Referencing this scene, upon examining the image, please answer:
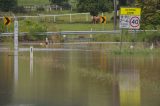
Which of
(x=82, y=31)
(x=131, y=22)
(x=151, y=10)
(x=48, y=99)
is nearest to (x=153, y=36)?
(x=151, y=10)

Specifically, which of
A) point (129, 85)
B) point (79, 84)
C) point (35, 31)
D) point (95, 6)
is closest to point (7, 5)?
point (95, 6)

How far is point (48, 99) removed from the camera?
52.3 ft

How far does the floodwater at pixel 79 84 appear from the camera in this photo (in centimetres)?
1572

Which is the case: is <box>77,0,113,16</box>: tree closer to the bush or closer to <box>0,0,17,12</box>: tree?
<box>0,0,17,12</box>: tree

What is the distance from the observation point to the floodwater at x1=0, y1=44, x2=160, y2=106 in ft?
51.6

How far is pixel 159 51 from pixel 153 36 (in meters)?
8.40

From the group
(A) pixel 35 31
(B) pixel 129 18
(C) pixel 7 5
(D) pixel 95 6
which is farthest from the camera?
(C) pixel 7 5

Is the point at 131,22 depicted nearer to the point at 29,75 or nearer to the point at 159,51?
the point at 159,51

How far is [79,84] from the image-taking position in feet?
64.6

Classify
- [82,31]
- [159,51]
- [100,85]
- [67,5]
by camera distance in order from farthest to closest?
[67,5]
[82,31]
[159,51]
[100,85]

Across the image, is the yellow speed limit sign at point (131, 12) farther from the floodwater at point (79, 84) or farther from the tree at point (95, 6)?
the tree at point (95, 6)

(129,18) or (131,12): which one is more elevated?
(131,12)

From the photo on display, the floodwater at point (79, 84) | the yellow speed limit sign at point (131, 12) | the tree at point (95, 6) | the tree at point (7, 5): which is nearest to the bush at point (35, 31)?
the yellow speed limit sign at point (131, 12)

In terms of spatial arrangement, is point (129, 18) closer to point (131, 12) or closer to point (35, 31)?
point (131, 12)
